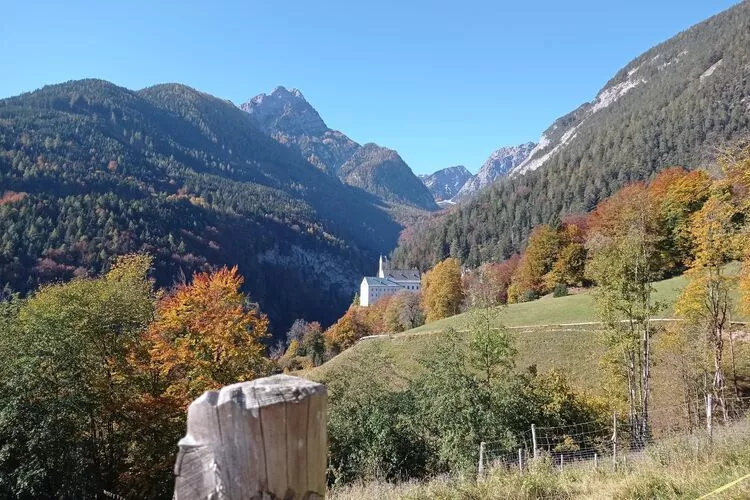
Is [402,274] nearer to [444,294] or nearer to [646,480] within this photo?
[444,294]

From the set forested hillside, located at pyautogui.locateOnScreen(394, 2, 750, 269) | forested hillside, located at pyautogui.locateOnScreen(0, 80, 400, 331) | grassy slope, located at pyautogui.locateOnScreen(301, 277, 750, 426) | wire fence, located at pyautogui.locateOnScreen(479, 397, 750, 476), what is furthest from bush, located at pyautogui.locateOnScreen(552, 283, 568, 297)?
forested hillside, located at pyautogui.locateOnScreen(0, 80, 400, 331)

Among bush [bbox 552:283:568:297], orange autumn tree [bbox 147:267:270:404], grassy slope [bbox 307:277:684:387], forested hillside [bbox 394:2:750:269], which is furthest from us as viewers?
forested hillside [bbox 394:2:750:269]

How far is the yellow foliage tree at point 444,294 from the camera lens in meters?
63.0

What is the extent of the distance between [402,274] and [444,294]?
6132cm

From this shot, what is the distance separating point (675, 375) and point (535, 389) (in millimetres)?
7951

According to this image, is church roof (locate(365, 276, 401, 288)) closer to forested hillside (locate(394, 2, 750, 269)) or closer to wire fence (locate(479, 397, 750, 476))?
forested hillside (locate(394, 2, 750, 269))

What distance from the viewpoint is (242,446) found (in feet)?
4.19

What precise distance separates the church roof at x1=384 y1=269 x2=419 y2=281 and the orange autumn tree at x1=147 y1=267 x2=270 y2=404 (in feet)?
334

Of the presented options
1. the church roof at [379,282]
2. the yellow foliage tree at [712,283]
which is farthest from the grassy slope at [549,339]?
the church roof at [379,282]

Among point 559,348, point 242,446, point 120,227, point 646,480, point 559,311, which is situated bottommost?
point 559,348

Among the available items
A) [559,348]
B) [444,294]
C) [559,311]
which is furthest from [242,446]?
[444,294]

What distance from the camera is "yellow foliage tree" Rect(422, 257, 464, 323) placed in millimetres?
62969

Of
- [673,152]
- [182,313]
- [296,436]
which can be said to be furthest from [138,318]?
[673,152]

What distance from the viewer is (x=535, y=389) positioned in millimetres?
16938
